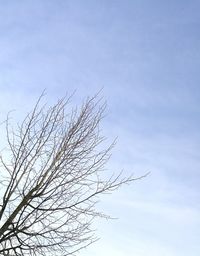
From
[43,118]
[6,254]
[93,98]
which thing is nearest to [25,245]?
[6,254]

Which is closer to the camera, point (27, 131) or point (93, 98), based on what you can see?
point (27, 131)

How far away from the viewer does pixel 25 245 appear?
7172mm

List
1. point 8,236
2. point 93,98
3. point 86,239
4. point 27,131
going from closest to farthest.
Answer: point 8,236
point 86,239
point 27,131
point 93,98

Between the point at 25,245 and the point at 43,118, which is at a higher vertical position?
the point at 43,118

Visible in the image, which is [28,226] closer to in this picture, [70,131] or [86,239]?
[86,239]

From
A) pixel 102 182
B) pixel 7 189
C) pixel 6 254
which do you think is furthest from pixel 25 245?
pixel 102 182

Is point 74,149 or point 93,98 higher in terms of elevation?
point 93,98

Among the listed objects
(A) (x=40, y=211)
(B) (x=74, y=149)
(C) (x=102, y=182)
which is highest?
(B) (x=74, y=149)

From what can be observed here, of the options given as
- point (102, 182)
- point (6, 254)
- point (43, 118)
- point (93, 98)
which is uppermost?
point (93, 98)

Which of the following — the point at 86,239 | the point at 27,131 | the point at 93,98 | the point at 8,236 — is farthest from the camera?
the point at 93,98

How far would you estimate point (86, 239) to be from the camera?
7.33 meters

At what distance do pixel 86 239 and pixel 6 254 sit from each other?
139 cm

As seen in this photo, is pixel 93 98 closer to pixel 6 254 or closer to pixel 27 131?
pixel 27 131

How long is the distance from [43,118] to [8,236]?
7.69 ft
